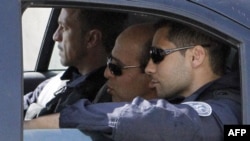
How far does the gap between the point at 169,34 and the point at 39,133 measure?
602mm

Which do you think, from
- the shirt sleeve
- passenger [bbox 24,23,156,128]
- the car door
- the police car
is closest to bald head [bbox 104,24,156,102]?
passenger [bbox 24,23,156,128]

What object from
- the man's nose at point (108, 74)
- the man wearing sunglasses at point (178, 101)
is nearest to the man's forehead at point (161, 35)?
the man wearing sunglasses at point (178, 101)

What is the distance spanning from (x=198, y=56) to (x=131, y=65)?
0.44 meters

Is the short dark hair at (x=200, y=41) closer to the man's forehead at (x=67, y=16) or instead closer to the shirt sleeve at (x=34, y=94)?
the man's forehead at (x=67, y=16)

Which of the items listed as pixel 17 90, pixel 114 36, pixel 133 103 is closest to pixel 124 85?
pixel 114 36

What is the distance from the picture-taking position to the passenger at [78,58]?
3.23m

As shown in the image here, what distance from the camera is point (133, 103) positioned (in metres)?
2.49

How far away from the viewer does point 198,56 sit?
2.70 metres

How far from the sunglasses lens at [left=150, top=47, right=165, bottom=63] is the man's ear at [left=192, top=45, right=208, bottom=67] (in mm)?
110

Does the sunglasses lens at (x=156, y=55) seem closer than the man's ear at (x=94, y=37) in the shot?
Yes

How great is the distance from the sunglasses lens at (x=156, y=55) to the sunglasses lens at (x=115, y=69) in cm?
33

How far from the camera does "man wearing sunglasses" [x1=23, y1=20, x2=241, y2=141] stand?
2.41m

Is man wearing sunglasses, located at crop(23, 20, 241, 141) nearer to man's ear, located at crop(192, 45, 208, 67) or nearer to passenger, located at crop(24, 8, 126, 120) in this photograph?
man's ear, located at crop(192, 45, 208, 67)

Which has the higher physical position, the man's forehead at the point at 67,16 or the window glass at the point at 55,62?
the man's forehead at the point at 67,16
